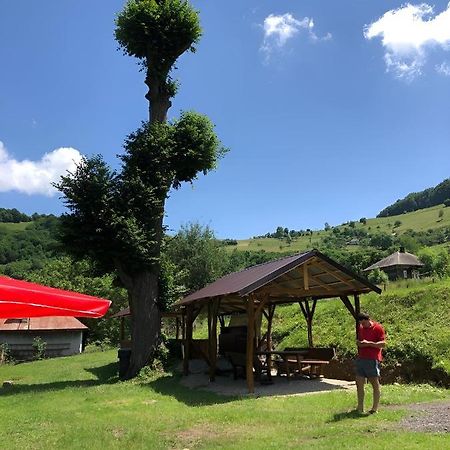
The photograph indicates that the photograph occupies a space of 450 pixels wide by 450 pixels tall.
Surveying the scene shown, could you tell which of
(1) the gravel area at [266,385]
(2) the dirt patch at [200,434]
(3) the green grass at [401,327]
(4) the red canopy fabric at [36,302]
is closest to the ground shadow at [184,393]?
(1) the gravel area at [266,385]

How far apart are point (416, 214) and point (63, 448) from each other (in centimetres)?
14090

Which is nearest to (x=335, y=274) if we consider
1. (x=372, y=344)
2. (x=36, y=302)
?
(x=372, y=344)

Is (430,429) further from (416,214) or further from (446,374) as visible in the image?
(416,214)

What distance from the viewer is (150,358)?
18219 mm

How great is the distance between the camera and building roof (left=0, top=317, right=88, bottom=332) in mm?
31984

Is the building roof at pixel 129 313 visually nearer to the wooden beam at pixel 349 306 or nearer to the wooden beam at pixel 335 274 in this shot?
the wooden beam at pixel 349 306

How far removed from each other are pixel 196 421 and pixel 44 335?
26.7 meters

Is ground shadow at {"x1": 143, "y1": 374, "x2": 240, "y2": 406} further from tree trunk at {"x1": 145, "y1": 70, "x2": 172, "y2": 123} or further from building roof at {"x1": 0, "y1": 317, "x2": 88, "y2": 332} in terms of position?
building roof at {"x1": 0, "y1": 317, "x2": 88, "y2": 332}

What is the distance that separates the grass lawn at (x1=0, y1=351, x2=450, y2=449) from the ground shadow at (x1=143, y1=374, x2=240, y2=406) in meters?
0.03

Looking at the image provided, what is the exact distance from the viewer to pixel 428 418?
785 centimetres

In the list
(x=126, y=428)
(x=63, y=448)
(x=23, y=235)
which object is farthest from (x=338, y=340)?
(x=23, y=235)

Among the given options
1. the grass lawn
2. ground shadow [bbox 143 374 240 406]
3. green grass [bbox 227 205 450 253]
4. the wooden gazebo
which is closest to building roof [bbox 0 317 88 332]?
the wooden gazebo

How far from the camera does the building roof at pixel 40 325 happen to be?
105 feet

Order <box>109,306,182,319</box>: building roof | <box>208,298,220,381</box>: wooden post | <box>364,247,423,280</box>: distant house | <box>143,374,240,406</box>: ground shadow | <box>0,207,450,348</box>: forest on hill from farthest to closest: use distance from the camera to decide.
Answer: <box>364,247,423,280</box>: distant house → <box>0,207,450,348</box>: forest on hill → <box>109,306,182,319</box>: building roof → <box>208,298,220,381</box>: wooden post → <box>143,374,240,406</box>: ground shadow
